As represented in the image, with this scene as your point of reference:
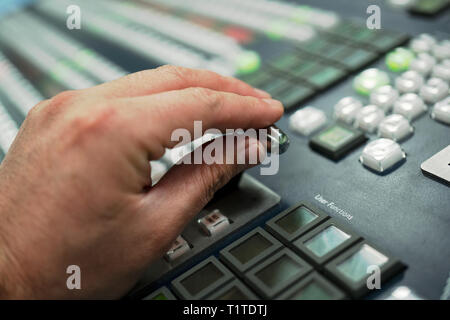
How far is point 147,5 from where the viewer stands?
1.49 metres

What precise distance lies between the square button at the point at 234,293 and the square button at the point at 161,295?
57mm

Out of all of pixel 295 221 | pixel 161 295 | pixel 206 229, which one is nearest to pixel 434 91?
pixel 295 221

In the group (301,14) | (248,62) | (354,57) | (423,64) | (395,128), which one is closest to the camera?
(395,128)

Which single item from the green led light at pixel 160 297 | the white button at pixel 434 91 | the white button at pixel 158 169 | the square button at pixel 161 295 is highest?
the white button at pixel 434 91

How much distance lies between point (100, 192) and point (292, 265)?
0.26 metres

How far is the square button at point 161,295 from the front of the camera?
0.60 metres

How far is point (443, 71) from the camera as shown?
85 centimetres

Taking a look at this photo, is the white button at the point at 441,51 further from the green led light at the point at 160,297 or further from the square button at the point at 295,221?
the green led light at the point at 160,297

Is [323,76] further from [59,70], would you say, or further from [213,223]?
[59,70]

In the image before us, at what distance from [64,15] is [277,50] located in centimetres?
80

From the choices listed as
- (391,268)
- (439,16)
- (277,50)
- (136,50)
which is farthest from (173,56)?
(391,268)

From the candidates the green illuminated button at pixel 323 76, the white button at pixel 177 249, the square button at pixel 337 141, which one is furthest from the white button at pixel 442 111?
the white button at pixel 177 249

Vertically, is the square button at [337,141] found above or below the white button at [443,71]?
below

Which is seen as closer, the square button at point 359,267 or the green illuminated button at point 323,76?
the square button at point 359,267
